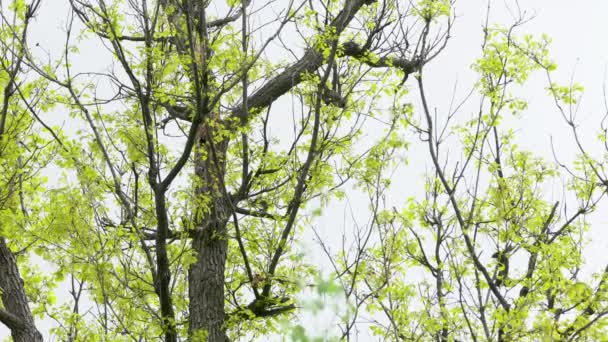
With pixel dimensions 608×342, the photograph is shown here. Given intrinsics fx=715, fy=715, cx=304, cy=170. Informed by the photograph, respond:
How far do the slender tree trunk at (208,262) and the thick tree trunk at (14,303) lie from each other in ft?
4.40

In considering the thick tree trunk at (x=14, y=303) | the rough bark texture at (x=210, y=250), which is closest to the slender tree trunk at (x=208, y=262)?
the rough bark texture at (x=210, y=250)

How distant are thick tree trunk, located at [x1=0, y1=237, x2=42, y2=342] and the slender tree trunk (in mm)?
1340

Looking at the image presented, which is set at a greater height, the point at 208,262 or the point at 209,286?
the point at 208,262

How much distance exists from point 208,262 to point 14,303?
1.71 metres

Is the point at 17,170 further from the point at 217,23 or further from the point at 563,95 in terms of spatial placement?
the point at 563,95

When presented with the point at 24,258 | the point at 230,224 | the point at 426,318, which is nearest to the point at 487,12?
the point at 426,318

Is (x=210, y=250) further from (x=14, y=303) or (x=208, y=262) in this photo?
(x=14, y=303)

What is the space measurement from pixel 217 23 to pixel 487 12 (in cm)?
425

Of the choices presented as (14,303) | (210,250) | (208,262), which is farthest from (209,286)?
(14,303)

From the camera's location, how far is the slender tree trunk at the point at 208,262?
636cm

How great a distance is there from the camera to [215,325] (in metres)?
6.39

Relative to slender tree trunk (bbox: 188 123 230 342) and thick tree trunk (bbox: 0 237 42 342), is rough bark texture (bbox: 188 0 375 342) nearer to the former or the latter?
slender tree trunk (bbox: 188 123 230 342)

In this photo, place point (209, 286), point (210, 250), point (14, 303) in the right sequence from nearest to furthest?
point (14, 303) < point (209, 286) < point (210, 250)

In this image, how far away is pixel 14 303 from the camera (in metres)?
5.77
